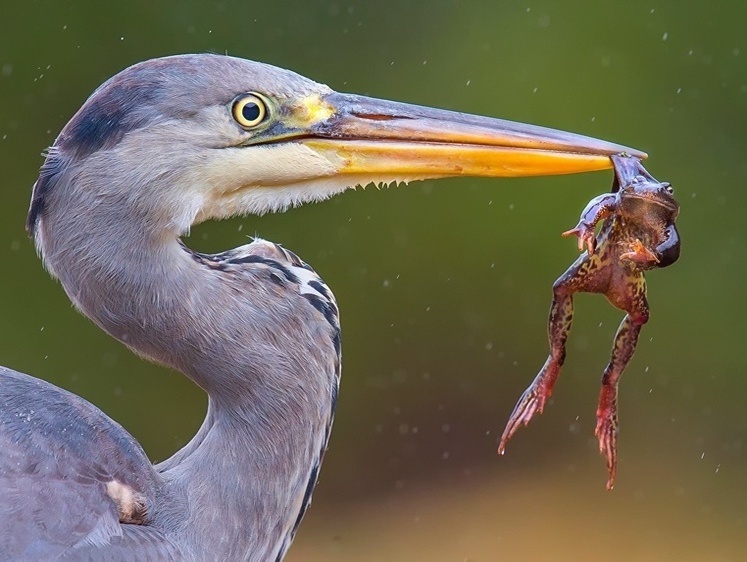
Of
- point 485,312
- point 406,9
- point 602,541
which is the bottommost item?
point 602,541

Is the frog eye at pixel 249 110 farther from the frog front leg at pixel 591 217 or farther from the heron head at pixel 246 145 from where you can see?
the frog front leg at pixel 591 217

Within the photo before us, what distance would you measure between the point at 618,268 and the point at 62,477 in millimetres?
1034

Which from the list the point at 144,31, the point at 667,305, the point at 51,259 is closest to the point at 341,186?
the point at 51,259

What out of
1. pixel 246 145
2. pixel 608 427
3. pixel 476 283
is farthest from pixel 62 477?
pixel 476 283

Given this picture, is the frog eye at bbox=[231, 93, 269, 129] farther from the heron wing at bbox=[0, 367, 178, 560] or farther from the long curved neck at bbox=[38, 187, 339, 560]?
the heron wing at bbox=[0, 367, 178, 560]

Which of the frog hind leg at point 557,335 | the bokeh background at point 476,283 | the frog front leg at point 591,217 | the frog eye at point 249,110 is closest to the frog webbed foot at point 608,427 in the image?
the frog hind leg at point 557,335

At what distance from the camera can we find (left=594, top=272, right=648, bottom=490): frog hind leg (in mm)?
2242

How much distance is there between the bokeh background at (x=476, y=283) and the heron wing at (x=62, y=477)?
2776 millimetres

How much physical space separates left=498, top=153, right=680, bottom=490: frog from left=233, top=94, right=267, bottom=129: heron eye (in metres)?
0.61

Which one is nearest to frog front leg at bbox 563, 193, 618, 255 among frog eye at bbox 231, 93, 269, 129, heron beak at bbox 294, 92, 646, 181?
heron beak at bbox 294, 92, 646, 181

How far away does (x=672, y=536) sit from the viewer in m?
5.07

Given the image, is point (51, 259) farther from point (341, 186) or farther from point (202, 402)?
point (202, 402)

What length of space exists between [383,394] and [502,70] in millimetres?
1433

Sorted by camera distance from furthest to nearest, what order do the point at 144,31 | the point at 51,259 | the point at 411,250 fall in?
the point at 411,250, the point at 144,31, the point at 51,259
